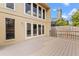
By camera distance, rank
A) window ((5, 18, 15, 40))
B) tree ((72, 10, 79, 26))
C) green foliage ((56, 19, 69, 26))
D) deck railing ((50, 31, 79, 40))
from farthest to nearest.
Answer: deck railing ((50, 31, 79, 40)) → window ((5, 18, 15, 40)) → tree ((72, 10, 79, 26)) → green foliage ((56, 19, 69, 26))

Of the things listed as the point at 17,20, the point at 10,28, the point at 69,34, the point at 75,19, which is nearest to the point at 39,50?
the point at 10,28

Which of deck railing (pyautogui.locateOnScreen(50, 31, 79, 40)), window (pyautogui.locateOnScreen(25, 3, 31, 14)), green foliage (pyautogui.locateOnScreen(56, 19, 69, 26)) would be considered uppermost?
window (pyautogui.locateOnScreen(25, 3, 31, 14))

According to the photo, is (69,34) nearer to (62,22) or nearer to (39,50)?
(62,22)

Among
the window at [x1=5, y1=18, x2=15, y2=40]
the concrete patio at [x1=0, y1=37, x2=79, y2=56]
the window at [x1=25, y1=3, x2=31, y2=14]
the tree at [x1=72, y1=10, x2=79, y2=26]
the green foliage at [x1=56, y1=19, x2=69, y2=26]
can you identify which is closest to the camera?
the concrete patio at [x1=0, y1=37, x2=79, y2=56]

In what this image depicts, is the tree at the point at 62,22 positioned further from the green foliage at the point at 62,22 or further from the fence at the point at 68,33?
the fence at the point at 68,33

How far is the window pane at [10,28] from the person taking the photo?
5.62 m

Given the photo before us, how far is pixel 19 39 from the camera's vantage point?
6422mm

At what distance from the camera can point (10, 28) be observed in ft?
19.1

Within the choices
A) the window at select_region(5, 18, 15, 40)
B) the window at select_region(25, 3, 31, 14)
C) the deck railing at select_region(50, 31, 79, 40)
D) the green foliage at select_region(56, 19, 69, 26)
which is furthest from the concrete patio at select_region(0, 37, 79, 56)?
the window at select_region(25, 3, 31, 14)

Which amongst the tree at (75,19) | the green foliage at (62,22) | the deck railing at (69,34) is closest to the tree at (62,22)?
the green foliage at (62,22)

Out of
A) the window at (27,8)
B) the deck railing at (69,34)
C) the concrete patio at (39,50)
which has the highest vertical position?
the window at (27,8)

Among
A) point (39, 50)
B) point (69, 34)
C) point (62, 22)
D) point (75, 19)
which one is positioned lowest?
point (39, 50)

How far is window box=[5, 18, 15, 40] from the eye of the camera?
562 centimetres

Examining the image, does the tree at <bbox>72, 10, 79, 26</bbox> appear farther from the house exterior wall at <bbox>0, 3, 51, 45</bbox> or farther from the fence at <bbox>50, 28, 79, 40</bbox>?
the house exterior wall at <bbox>0, 3, 51, 45</bbox>
